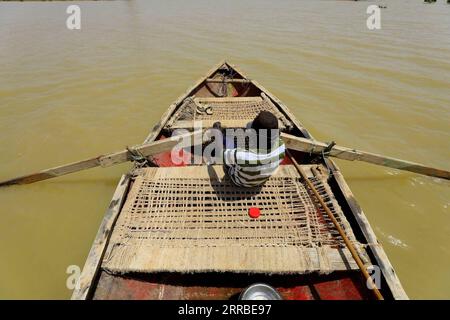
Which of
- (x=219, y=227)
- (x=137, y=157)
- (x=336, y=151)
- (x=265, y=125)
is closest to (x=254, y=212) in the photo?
(x=219, y=227)

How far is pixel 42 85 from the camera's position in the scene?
7.67 m

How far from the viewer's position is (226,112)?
204 inches

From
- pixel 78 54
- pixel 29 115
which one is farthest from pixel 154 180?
pixel 78 54

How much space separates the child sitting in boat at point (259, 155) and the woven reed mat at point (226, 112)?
66.2 inches

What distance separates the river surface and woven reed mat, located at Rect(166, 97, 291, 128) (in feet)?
4.25

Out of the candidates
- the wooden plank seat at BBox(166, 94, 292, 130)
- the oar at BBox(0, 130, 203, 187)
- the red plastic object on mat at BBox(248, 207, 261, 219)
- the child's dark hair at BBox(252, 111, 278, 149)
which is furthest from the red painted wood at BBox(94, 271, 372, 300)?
the wooden plank seat at BBox(166, 94, 292, 130)

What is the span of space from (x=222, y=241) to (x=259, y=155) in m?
0.96

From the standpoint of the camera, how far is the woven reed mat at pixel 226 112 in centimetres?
475

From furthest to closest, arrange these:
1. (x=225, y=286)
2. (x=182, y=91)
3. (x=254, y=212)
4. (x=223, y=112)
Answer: (x=182, y=91)
(x=223, y=112)
(x=254, y=212)
(x=225, y=286)

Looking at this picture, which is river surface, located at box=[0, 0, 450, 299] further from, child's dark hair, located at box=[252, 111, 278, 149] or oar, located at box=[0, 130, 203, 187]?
child's dark hair, located at box=[252, 111, 278, 149]

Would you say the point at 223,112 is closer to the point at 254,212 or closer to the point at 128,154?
the point at 128,154

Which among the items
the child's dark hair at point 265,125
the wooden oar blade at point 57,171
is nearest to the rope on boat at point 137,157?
the wooden oar blade at point 57,171
